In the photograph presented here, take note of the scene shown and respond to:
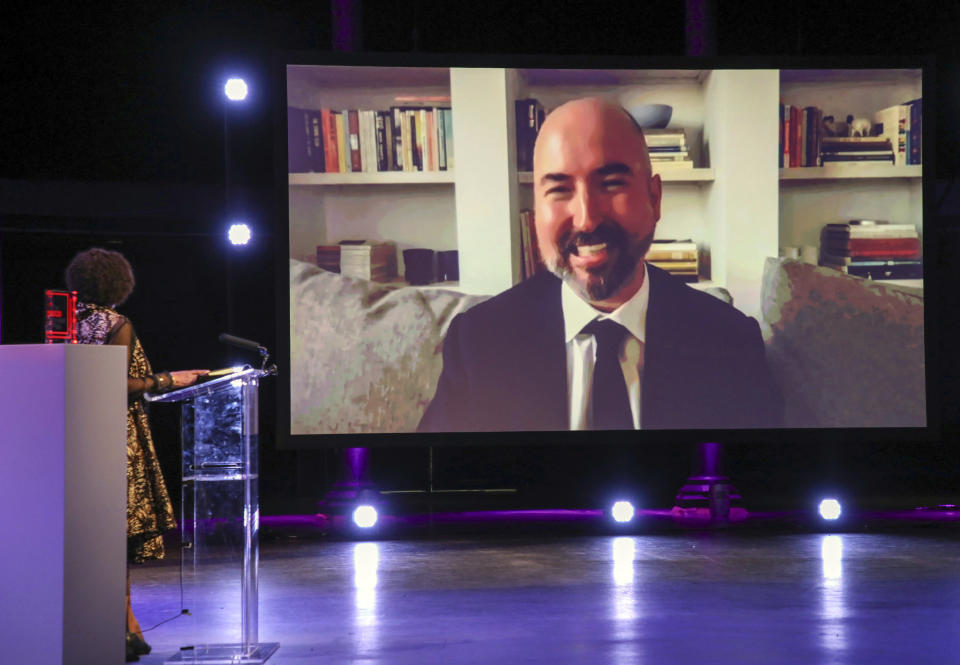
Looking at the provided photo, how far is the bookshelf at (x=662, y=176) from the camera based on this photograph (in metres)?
6.02

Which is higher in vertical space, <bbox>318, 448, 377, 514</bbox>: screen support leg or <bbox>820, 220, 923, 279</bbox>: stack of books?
<bbox>820, 220, 923, 279</bbox>: stack of books

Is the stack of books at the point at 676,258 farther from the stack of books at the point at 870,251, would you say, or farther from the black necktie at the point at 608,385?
the stack of books at the point at 870,251

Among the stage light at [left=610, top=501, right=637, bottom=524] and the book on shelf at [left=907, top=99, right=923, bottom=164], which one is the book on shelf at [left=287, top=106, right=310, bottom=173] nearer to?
the stage light at [left=610, top=501, right=637, bottom=524]

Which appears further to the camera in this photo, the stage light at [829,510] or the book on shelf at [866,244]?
the stage light at [829,510]

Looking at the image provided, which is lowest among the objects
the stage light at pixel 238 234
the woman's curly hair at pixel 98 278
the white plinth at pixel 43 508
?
the white plinth at pixel 43 508

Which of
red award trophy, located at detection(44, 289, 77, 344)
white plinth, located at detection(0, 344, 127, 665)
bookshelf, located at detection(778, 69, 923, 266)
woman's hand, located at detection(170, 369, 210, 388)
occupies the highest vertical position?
bookshelf, located at detection(778, 69, 923, 266)

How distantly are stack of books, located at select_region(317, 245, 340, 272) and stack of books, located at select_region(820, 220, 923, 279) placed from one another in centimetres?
287

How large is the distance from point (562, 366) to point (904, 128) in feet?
8.33

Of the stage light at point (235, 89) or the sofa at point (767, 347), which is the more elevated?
the stage light at point (235, 89)

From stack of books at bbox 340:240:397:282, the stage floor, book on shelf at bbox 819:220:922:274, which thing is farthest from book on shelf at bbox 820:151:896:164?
stack of books at bbox 340:240:397:282

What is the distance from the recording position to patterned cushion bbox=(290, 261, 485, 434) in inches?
234

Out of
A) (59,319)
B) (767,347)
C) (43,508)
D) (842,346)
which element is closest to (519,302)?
(767,347)

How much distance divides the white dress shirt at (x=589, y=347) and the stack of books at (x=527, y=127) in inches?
30.0

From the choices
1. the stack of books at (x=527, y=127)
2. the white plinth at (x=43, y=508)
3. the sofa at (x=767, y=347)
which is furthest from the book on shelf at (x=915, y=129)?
the white plinth at (x=43, y=508)
